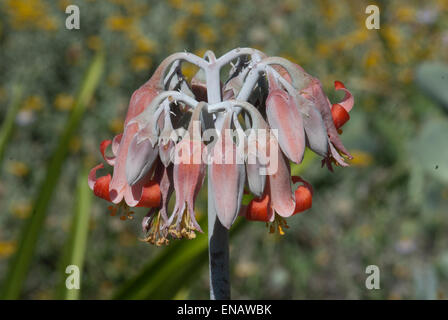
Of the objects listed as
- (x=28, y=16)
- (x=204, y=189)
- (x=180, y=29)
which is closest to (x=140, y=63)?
(x=180, y=29)

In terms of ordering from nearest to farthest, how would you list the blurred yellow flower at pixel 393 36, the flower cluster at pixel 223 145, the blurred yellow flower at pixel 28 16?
the flower cluster at pixel 223 145
the blurred yellow flower at pixel 393 36
the blurred yellow flower at pixel 28 16

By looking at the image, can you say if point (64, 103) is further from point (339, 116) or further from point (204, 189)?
point (339, 116)

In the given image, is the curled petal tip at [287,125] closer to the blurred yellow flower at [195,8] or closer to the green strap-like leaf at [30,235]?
the green strap-like leaf at [30,235]

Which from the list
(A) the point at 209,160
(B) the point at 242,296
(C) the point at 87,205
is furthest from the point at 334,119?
(B) the point at 242,296

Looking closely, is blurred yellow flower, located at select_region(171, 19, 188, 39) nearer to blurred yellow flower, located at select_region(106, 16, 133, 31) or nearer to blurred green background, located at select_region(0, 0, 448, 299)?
blurred green background, located at select_region(0, 0, 448, 299)

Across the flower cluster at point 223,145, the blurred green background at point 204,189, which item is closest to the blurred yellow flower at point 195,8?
the blurred green background at point 204,189
